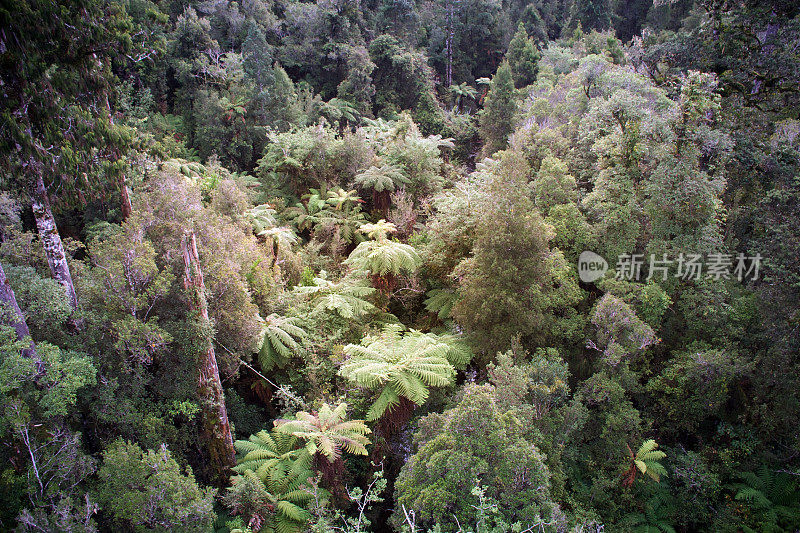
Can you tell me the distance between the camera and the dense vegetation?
552 centimetres

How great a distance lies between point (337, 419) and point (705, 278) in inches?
317

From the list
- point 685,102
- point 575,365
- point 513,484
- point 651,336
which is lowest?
point 575,365

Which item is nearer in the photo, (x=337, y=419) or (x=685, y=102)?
(x=337, y=419)

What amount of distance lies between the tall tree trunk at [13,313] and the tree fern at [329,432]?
3.53 metres

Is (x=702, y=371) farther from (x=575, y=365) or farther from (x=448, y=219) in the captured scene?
(x=448, y=219)

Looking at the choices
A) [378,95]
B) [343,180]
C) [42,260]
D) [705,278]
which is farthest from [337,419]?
[378,95]

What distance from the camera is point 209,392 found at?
7156 millimetres

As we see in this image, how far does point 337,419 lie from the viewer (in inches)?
272

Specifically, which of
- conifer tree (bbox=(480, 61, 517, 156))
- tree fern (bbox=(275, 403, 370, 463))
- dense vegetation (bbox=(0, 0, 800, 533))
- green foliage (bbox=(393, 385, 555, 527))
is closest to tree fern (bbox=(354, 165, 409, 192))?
dense vegetation (bbox=(0, 0, 800, 533))

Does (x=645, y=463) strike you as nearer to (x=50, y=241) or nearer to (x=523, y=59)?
(x=50, y=241)

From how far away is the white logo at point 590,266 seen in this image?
9789 millimetres

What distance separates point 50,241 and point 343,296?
5.44 metres

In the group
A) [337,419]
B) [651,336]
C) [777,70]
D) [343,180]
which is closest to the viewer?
[337,419]

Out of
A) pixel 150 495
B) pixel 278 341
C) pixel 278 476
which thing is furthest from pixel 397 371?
pixel 150 495
